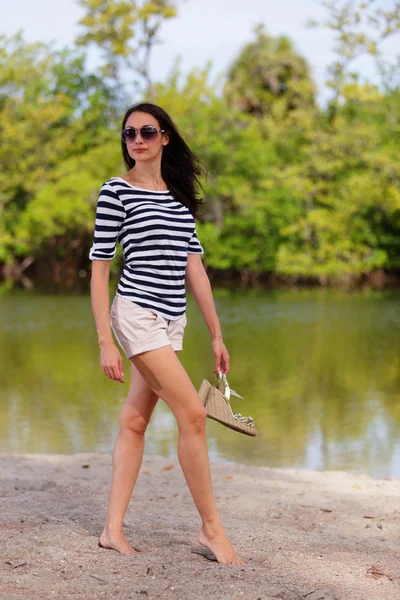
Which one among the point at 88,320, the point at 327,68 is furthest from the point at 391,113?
the point at 88,320

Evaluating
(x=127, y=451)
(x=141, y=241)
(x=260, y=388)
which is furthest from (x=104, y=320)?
(x=260, y=388)

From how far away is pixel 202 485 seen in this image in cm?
358

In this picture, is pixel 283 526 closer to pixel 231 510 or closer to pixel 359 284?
pixel 231 510

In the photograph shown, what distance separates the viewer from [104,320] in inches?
137

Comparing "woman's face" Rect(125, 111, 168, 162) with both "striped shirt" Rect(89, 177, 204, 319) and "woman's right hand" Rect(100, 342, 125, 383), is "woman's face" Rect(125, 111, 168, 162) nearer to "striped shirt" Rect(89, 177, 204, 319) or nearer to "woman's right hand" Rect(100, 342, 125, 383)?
"striped shirt" Rect(89, 177, 204, 319)

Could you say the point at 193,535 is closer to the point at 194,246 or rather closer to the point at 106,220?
the point at 194,246

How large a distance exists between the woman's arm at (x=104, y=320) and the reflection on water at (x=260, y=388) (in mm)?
3522

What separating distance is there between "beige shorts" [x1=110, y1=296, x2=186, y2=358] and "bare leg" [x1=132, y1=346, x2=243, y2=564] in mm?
35

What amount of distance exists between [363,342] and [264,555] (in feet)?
36.9

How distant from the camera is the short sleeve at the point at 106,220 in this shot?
347 cm

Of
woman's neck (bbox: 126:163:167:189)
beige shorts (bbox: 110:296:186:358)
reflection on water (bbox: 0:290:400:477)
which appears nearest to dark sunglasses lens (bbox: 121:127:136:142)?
woman's neck (bbox: 126:163:167:189)

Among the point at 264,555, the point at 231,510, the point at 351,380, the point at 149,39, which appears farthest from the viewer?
the point at 149,39

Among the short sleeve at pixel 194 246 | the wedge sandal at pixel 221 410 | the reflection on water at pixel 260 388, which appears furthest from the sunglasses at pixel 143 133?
the reflection on water at pixel 260 388

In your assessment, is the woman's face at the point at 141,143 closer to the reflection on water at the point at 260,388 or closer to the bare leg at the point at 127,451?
the bare leg at the point at 127,451
